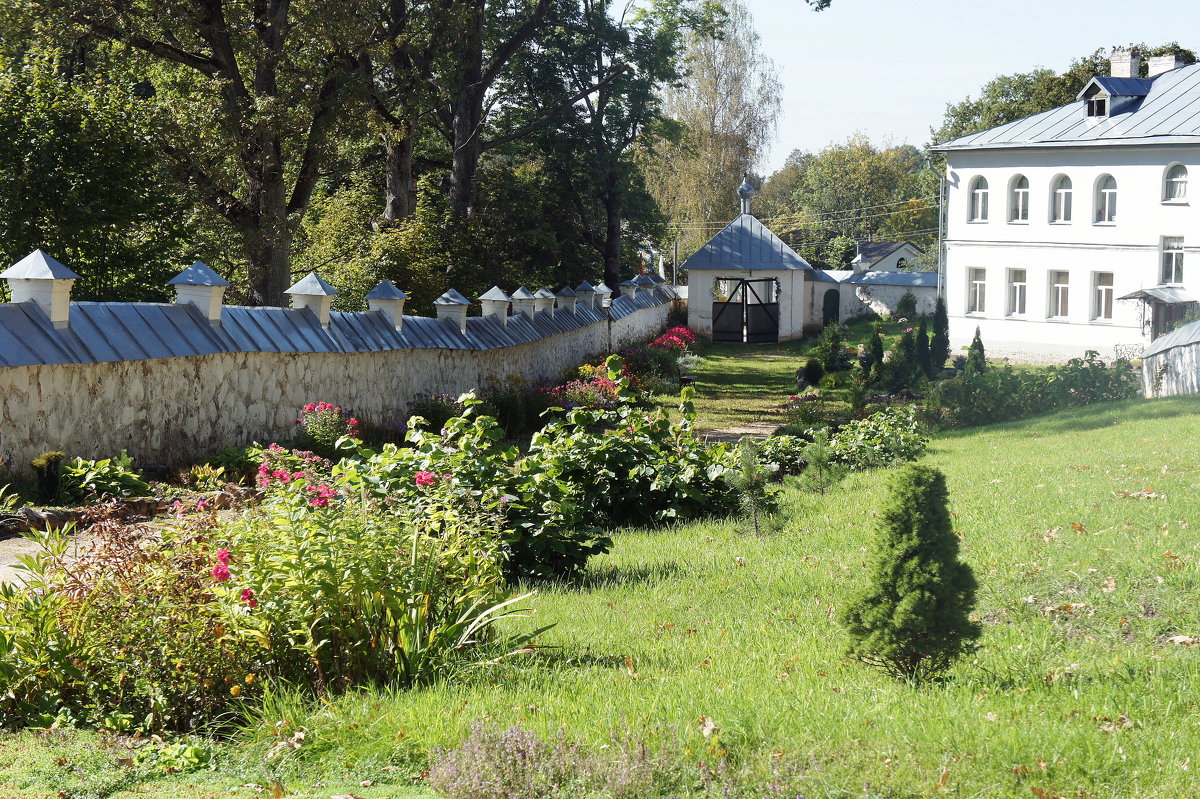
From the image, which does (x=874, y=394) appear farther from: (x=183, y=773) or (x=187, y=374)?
(x=183, y=773)

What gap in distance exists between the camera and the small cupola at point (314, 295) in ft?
44.9

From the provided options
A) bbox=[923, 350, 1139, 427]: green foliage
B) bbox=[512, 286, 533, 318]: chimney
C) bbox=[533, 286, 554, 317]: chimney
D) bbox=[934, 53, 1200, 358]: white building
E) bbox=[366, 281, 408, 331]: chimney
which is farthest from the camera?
bbox=[934, 53, 1200, 358]: white building

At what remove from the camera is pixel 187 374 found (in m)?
11.3

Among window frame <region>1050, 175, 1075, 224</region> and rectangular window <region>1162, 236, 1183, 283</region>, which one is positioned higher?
window frame <region>1050, 175, 1075, 224</region>

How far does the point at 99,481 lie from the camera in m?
9.26

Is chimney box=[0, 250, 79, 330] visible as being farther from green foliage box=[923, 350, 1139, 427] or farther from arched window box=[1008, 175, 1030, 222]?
arched window box=[1008, 175, 1030, 222]

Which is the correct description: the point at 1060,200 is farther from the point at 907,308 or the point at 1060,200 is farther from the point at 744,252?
the point at 907,308

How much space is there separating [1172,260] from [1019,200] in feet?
15.8

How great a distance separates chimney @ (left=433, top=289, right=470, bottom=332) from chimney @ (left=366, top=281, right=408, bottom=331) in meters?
1.88

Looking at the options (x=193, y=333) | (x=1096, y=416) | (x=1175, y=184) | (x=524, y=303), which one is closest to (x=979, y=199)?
(x=1175, y=184)

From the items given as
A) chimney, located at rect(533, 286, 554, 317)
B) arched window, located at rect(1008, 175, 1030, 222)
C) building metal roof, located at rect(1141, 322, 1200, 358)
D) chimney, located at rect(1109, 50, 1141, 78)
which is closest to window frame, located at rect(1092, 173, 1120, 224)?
arched window, located at rect(1008, 175, 1030, 222)

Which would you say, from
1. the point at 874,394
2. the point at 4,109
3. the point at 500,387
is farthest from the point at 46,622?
the point at 874,394

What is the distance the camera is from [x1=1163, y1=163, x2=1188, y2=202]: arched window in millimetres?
28078

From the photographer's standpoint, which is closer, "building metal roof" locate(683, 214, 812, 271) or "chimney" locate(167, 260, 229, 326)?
"chimney" locate(167, 260, 229, 326)
